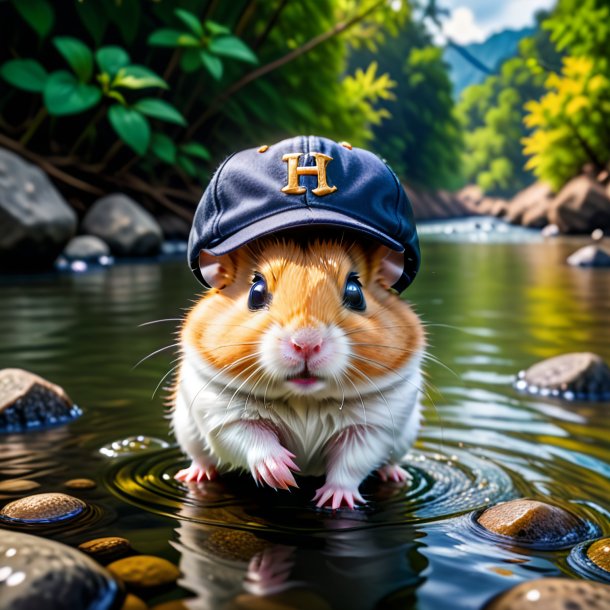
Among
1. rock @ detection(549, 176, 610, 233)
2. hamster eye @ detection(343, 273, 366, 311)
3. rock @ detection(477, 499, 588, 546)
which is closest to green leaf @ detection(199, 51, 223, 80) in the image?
hamster eye @ detection(343, 273, 366, 311)

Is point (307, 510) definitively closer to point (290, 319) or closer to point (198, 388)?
point (198, 388)

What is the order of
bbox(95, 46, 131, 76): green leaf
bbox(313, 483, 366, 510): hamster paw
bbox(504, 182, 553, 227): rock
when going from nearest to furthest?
1. bbox(313, 483, 366, 510): hamster paw
2. bbox(95, 46, 131, 76): green leaf
3. bbox(504, 182, 553, 227): rock

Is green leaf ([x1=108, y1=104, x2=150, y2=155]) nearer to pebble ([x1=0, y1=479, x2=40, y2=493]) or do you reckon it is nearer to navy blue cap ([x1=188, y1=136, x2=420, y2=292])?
pebble ([x1=0, y1=479, x2=40, y2=493])

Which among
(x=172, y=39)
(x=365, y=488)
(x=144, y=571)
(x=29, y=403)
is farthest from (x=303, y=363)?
(x=172, y=39)

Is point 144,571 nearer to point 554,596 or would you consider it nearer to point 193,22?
point 554,596

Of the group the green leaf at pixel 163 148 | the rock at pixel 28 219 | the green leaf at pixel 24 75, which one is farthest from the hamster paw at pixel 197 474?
the green leaf at pixel 163 148

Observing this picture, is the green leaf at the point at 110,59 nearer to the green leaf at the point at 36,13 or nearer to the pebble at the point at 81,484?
the green leaf at the point at 36,13

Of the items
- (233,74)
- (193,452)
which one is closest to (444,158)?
(233,74)
